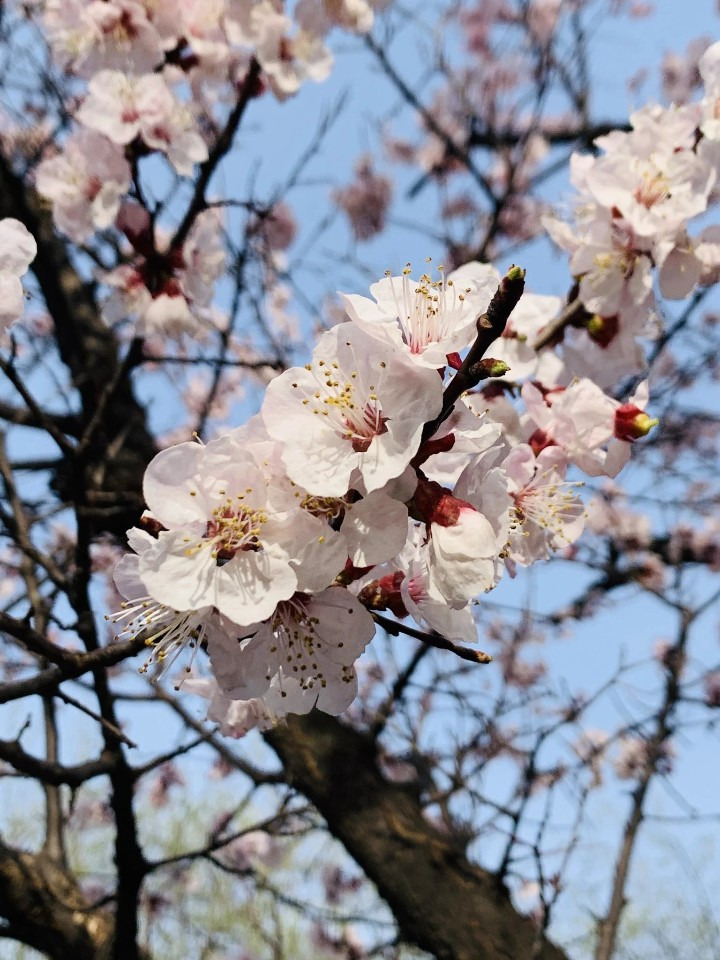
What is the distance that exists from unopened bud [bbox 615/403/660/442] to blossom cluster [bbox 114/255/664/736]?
0.45 metres

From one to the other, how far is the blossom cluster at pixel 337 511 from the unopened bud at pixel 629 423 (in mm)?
449

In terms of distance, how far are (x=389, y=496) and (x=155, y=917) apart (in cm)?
508

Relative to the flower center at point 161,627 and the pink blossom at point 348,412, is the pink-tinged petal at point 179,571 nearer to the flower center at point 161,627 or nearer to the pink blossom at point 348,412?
the flower center at point 161,627

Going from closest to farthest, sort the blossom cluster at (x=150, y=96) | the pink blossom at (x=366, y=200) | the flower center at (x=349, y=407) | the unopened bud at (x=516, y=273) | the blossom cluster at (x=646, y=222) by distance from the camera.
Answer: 1. the unopened bud at (x=516, y=273)
2. the flower center at (x=349, y=407)
3. the blossom cluster at (x=646, y=222)
4. the blossom cluster at (x=150, y=96)
5. the pink blossom at (x=366, y=200)

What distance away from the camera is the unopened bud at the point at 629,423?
1.37 metres

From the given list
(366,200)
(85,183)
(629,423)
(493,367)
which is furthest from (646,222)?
(366,200)

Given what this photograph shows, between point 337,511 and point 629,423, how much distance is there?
674mm

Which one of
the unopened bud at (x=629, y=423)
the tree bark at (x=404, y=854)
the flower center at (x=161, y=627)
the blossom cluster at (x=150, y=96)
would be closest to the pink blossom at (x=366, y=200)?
the blossom cluster at (x=150, y=96)

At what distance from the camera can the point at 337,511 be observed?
3.16 ft

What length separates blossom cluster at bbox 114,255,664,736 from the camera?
35.7 inches

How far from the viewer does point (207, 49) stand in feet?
7.39

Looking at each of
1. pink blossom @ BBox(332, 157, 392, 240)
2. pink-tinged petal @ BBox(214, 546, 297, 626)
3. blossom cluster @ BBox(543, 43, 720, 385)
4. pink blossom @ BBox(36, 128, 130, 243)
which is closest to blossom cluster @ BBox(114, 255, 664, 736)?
pink-tinged petal @ BBox(214, 546, 297, 626)

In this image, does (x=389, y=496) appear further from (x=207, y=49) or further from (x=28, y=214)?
(x=28, y=214)

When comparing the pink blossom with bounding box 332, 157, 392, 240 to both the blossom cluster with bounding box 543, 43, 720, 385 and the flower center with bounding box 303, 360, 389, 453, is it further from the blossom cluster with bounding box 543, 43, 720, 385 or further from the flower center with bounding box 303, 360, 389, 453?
the flower center with bounding box 303, 360, 389, 453
